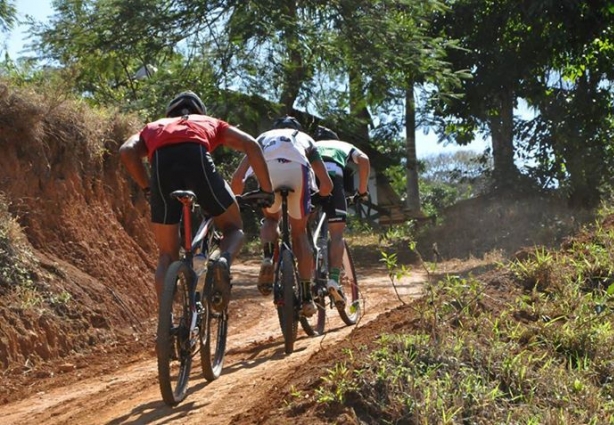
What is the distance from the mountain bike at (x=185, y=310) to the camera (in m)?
5.99

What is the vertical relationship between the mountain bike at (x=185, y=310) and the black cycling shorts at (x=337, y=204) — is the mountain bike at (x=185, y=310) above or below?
below

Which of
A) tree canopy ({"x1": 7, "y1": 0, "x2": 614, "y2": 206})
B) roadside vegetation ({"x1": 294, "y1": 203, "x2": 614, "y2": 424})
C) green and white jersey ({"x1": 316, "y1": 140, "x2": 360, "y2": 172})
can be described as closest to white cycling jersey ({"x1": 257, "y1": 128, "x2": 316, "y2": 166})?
green and white jersey ({"x1": 316, "y1": 140, "x2": 360, "y2": 172})

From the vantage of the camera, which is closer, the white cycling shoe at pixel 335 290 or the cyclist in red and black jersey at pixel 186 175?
the cyclist in red and black jersey at pixel 186 175

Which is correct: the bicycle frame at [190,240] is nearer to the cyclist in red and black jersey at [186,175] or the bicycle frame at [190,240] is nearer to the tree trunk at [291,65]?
the cyclist in red and black jersey at [186,175]

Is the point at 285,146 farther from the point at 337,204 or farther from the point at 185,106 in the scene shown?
the point at 337,204

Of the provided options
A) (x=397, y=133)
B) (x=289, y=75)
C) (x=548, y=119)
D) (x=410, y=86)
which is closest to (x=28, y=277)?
(x=289, y=75)

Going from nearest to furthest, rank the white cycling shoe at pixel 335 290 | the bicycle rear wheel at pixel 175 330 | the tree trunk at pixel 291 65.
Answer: the bicycle rear wheel at pixel 175 330, the white cycling shoe at pixel 335 290, the tree trunk at pixel 291 65

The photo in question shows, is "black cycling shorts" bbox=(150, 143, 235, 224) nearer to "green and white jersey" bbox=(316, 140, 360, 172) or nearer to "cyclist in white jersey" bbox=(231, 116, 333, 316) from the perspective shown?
"cyclist in white jersey" bbox=(231, 116, 333, 316)

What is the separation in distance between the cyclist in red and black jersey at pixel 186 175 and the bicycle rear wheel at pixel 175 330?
28 cm

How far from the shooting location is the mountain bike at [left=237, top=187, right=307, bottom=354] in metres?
7.91

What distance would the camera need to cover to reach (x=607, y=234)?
8758mm

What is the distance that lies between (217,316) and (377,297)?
19.0 ft

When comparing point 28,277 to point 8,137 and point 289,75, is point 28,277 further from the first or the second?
point 289,75

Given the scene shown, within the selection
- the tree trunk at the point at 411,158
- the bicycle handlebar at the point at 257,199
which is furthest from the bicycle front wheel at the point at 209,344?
the tree trunk at the point at 411,158
